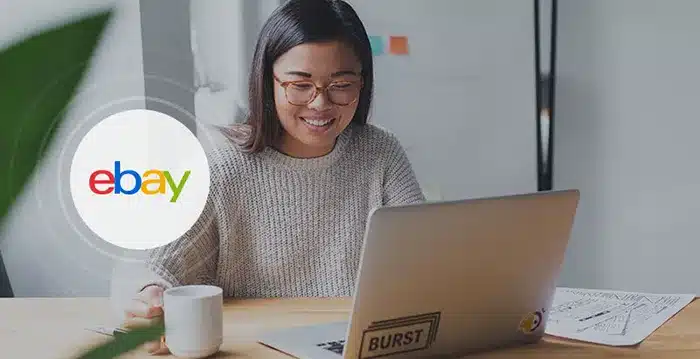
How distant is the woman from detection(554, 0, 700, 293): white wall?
2.59 ft

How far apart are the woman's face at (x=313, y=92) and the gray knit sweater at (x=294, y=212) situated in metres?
0.04

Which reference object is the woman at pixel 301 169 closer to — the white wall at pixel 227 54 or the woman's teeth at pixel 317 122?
the woman's teeth at pixel 317 122

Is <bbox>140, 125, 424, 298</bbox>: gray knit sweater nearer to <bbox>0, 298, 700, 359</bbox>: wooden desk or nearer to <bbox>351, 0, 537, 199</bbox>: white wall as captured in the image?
<bbox>0, 298, 700, 359</bbox>: wooden desk

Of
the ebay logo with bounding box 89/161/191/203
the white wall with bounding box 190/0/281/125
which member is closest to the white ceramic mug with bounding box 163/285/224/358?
the ebay logo with bounding box 89/161/191/203

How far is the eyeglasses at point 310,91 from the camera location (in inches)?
49.1

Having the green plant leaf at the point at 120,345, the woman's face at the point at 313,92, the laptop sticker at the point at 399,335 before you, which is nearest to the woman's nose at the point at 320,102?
the woman's face at the point at 313,92

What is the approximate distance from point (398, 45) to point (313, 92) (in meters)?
0.71

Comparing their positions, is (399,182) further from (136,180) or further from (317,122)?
(136,180)

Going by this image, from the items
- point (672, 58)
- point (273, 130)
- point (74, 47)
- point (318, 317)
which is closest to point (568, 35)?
point (672, 58)

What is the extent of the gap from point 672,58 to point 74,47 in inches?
78.0

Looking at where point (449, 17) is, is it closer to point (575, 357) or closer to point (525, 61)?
point (525, 61)

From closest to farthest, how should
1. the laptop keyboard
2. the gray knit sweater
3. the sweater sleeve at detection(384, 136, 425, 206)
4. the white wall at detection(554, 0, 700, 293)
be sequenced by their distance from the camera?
the laptop keyboard < the gray knit sweater < the sweater sleeve at detection(384, 136, 425, 206) < the white wall at detection(554, 0, 700, 293)

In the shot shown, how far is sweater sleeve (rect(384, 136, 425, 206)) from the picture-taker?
4.31ft

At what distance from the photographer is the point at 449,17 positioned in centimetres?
192
